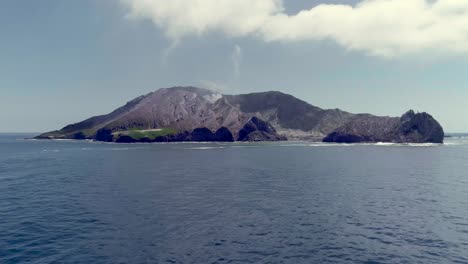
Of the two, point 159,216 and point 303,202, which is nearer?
point 159,216

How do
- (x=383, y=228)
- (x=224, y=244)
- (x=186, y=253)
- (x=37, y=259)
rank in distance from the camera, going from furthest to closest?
(x=383, y=228) < (x=224, y=244) < (x=186, y=253) < (x=37, y=259)

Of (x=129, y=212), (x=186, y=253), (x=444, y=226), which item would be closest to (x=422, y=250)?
(x=444, y=226)

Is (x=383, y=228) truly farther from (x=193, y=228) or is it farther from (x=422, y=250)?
(x=193, y=228)

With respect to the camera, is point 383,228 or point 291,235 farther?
point 383,228

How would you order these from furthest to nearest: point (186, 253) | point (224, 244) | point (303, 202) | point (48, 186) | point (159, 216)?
point (48, 186) < point (303, 202) < point (159, 216) < point (224, 244) < point (186, 253)

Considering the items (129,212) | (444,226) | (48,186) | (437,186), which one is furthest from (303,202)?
(48,186)

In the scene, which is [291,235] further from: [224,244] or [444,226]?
[444,226]

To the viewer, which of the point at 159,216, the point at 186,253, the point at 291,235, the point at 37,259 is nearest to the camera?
the point at 37,259

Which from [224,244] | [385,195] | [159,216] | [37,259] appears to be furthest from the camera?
[385,195]
